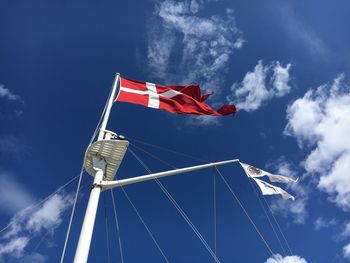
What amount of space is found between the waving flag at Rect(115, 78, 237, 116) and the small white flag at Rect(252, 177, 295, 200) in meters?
4.39

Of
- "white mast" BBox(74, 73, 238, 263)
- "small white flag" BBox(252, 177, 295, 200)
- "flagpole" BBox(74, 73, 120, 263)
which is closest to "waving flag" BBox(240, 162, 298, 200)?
"small white flag" BBox(252, 177, 295, 200)

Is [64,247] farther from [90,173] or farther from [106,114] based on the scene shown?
[106,114]

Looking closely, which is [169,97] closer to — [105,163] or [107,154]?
[107,154]

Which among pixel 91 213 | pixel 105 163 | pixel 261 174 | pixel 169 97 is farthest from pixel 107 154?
pixel 261 174

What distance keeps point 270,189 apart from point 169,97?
704 centimetres

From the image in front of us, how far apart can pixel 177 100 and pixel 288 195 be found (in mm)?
7781

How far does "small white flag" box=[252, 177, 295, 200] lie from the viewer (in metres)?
17.5

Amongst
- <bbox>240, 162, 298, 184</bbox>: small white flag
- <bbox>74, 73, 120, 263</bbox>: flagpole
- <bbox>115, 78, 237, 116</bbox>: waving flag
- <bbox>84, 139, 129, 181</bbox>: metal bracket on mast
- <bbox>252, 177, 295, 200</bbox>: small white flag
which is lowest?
<bbox>74, 73, 120, 263</bbox>: flagpole

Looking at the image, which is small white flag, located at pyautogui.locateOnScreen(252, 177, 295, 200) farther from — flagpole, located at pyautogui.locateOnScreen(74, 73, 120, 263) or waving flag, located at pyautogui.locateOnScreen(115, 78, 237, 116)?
flagpole, located at pyautogui.locateOnScreen(74, 73, 120, 263)

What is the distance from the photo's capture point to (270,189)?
17.8 m

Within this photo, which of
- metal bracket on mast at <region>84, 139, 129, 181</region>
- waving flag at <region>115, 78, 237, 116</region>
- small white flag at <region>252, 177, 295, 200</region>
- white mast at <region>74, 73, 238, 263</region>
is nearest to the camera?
white mast at <region>74, 73, 238, 263</region>

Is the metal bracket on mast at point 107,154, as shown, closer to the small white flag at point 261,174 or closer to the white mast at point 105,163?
the white mast at point 105,163

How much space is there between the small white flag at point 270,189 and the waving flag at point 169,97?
439 cm

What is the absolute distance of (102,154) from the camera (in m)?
13.2
